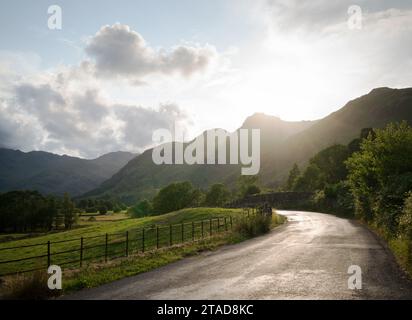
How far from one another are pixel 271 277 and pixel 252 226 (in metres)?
18.7

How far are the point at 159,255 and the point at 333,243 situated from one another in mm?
12172

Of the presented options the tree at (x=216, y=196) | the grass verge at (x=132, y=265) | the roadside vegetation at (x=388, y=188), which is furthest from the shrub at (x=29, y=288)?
the tree at (x=216, y=196)

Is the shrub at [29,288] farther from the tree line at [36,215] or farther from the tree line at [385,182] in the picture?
the tree line at [36,215]

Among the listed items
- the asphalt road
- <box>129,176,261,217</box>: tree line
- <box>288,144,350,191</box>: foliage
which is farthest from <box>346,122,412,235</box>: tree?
<box>129,176,261,217</box>: tree line

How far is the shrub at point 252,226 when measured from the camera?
33250 mm

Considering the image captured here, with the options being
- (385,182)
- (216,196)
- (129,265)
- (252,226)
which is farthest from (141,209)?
(129,265)

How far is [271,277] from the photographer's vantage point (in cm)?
1545

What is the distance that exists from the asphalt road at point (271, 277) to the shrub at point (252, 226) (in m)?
9.12

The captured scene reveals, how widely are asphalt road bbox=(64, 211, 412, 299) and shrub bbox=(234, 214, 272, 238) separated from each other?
9.12 metres

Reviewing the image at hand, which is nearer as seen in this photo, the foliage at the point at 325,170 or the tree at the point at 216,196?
the foliage at the point at 325,170

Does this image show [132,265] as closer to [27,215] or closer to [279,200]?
[279,200]
